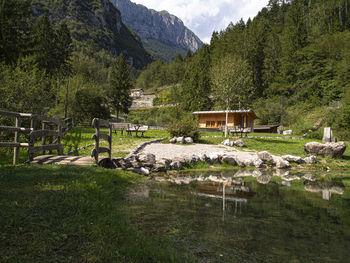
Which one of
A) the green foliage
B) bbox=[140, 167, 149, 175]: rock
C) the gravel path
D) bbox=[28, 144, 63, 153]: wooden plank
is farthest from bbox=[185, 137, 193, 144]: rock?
bbox=[28, 144, 63, 153]: wooden plank

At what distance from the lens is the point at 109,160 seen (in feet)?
29.4

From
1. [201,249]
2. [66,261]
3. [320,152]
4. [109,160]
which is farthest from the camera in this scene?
[320,152]

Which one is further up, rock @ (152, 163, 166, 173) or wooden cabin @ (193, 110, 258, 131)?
wooden cabin @ (193, 110, 258, 131)

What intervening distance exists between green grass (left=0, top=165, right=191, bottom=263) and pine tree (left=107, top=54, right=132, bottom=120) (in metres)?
50.8

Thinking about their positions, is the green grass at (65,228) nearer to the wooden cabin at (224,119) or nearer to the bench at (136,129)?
the bench at (136,129)

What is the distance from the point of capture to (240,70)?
31766mm

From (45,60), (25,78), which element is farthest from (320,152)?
(45,60)

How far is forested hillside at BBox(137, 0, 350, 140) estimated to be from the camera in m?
46.0

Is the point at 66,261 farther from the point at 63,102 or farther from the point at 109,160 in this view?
the point at 63,102

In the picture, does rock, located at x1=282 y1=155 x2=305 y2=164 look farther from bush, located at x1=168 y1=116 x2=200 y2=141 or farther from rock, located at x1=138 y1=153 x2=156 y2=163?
bush, located at x1=168 y1=116 x2=200 y2=141

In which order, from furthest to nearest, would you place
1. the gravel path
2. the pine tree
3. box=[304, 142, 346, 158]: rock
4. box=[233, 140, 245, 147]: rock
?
the pine tree, box=[233, 140, 245, 147]: rock, box=[304, 142, 346, 158]: rock, the gravel path

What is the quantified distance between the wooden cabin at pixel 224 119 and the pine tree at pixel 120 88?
70.3ft

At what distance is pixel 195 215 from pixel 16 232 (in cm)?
277

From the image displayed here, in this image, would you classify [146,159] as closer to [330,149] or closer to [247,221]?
[247,221]
